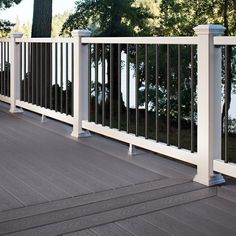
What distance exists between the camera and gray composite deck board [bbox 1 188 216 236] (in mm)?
2348

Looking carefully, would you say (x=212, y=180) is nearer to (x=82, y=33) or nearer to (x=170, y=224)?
(x=170, y=224)

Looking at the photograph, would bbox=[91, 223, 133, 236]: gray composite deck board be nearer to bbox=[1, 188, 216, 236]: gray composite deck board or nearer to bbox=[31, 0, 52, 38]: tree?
bbox=[1, 188, 216, 236]: gray composite deck board

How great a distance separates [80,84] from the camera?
15.6ft

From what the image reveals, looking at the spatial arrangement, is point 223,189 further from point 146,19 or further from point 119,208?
point 146,19

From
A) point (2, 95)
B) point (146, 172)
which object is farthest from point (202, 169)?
point (2, 95)

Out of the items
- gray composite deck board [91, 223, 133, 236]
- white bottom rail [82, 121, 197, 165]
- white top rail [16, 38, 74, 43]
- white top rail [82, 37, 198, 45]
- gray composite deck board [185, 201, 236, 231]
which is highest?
white top rail [16, 38, 74, 43]

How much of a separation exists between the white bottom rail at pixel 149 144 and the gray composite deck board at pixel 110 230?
1075 millimetres

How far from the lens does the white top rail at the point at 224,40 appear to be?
2.86m

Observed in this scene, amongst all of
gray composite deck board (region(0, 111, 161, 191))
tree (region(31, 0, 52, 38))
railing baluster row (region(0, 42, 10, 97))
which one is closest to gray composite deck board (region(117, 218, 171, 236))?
gray composite deck board (region(0, 111, 161, 191))

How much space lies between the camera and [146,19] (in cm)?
1287

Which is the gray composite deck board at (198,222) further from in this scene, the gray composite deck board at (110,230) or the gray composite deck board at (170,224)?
the gray composite deck board at (110,230)

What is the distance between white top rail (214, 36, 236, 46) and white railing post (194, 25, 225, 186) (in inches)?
1.6

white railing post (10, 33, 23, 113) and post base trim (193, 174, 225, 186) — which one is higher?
white railing post (10, 33, 23, 113)

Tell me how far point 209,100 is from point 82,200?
1034mm
